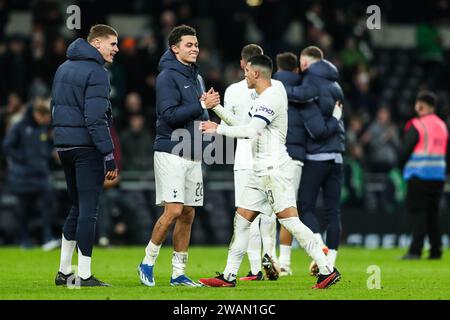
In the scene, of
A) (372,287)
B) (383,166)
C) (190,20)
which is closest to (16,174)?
(190,20)

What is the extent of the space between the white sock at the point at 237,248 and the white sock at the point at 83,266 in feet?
4.53

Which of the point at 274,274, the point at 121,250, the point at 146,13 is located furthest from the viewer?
the point at 146,13

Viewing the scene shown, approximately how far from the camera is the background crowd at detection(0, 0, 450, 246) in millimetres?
22000

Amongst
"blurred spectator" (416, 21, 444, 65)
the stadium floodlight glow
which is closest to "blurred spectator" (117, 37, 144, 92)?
the stadium floodlight glow

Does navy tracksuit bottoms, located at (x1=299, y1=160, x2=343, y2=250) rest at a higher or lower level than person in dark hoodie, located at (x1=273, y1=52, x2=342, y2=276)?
lower

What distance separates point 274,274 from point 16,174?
825cm

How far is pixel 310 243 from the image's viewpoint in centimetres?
1197

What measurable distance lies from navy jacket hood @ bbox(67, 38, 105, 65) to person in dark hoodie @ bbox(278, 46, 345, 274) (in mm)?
3254

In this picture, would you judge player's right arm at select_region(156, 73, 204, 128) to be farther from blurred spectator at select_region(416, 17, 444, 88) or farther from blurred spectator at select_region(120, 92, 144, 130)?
blurred spectator at select_region(416, 17, 444, 88)

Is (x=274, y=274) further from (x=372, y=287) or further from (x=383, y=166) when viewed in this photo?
(x=383, y=166)

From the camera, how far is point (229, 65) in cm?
2636

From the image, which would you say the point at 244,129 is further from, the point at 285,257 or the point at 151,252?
the point at 285,257

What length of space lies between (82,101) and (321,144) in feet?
12.4

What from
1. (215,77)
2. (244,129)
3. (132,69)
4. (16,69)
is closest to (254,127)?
(244,129)
